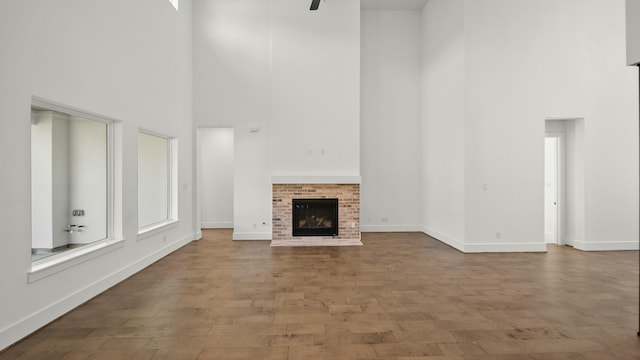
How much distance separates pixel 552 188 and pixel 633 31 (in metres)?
4.58

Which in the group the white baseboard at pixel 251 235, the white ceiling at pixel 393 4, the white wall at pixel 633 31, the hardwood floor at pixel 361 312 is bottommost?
the hardwood floor at pixel 361 312

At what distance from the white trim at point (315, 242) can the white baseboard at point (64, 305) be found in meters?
2.40

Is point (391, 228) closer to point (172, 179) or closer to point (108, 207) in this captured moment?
point (172, 179)

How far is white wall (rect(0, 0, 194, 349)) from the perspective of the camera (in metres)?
2.85

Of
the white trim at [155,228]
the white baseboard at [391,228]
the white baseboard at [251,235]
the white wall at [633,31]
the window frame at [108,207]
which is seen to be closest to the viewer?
the white wall at [633,31]

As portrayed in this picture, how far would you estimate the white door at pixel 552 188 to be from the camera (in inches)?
264

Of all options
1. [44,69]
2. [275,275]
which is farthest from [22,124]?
[275,275]

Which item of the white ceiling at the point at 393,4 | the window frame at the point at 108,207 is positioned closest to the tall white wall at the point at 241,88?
the white ceiling at the point at 393,4

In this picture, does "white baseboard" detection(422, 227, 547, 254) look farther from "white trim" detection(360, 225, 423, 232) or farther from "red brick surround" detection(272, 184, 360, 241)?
"white trim" detection(360, 225, 423, 232)

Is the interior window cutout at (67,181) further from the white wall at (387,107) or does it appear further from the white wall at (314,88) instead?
the white wall at (387,107)

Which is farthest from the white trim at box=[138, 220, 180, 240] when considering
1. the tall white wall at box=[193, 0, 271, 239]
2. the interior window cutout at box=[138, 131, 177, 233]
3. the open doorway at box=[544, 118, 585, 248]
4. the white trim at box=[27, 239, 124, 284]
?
the open doorway at box=[544, 118, 585, 248]

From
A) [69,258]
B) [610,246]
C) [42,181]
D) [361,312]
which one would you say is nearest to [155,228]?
[69,258]

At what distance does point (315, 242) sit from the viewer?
7.13 meters

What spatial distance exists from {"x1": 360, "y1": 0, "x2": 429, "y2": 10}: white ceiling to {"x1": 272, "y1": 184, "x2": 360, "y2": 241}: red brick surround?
4.35 meters
